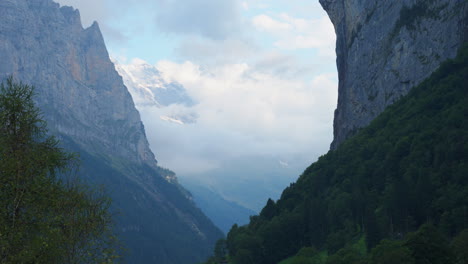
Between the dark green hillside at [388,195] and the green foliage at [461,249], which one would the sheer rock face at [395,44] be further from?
the green foliage at [461,249]

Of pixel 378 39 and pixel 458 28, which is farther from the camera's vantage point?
pixel 378 39

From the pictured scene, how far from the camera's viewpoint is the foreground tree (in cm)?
2591

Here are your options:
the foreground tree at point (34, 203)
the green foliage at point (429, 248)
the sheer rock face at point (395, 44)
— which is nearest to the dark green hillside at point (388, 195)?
the green foliage at point (429, 248)

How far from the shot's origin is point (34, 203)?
2717 centimetres

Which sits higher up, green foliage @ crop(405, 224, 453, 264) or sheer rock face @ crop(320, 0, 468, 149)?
sheer rock face @ crop(320, 0, 468, 149)

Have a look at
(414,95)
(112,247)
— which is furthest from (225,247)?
(112,247)

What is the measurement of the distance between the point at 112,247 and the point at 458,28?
13863 centimetres

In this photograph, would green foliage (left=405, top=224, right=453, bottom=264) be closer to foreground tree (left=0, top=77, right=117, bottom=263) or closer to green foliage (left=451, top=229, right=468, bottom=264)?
green foliage (left=451, top=229, right=468, bottom=264)

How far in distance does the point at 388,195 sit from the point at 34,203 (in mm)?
89189

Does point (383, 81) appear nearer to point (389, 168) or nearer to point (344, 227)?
point (389, 168)

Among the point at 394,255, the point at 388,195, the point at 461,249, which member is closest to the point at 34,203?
the point at 394,255

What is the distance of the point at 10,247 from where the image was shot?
24938mm

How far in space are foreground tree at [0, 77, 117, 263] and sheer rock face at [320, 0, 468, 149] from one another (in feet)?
A: 459

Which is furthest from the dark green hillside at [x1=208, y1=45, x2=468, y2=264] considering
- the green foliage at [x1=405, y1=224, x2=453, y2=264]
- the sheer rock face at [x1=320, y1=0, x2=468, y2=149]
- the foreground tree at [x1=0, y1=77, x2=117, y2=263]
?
the foreground tree at [x1=0, y1=77, x2=117, y2=263]
